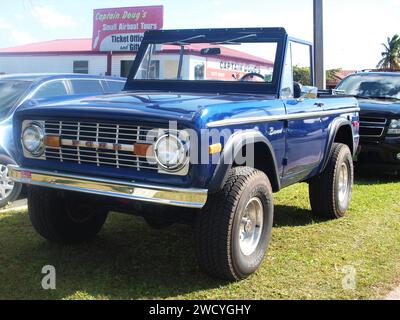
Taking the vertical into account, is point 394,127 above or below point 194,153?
above

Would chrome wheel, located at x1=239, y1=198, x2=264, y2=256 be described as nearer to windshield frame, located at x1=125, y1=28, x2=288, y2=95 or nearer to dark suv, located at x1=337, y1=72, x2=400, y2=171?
windshield frame, located at x1=125, y1=28, x2=288, y2=95

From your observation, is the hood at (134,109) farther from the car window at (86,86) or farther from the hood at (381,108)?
the hood at (381,108)

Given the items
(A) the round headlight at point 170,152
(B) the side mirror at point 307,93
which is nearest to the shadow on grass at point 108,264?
(A) the round headlight at point 170,152

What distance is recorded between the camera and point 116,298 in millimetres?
3461

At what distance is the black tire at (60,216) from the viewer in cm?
422

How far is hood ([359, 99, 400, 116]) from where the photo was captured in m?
8.06

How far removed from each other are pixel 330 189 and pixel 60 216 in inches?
114

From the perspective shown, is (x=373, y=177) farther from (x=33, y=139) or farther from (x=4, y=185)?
(x=33, y=139)

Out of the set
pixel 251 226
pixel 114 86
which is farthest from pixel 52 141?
pixel 114 86

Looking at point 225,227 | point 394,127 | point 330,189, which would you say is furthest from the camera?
point 394,127

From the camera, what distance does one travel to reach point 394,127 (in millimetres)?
8008

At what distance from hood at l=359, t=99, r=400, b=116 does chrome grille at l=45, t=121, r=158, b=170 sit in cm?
577
